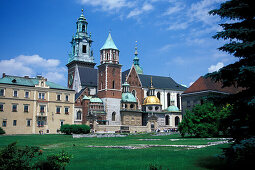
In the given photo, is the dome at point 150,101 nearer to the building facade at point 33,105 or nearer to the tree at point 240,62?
the building facade at point 33,105

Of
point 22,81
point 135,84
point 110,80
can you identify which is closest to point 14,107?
point 22,81

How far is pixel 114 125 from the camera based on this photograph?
225ft

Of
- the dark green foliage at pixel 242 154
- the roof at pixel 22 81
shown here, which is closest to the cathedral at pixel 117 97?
the roof at pixel 22 81

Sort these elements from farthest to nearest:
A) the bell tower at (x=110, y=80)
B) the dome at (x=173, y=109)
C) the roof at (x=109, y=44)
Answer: the dome at (x=173, y=109), the roof at (x=109, y=44), the bell tower at (x=110, y=80)

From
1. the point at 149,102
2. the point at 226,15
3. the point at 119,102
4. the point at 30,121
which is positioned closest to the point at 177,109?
the point at 149,102

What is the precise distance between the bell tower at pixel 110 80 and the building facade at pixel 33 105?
420 inches

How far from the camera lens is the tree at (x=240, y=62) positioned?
11.8 metres

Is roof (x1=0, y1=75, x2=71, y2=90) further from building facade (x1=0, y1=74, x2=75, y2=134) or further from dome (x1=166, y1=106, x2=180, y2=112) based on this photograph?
dome (x1=166, y1=106, x2=180, y2=112)

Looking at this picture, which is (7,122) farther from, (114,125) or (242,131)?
(242,131)

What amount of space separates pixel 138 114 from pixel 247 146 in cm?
6435

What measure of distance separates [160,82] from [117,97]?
2538cm

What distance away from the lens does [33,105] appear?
58.6 meters

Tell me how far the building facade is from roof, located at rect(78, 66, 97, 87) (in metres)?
18.2

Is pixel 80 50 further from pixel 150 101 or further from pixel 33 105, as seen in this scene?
pixel 33 105
